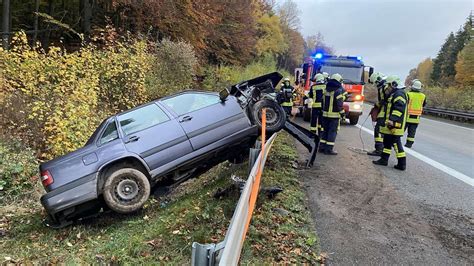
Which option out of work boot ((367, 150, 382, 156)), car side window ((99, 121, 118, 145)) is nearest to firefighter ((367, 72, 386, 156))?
work boot ((367, 150, 382, 156))

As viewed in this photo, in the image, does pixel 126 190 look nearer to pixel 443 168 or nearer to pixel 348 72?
pixel 443 168

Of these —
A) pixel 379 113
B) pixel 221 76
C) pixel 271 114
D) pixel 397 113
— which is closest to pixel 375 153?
pixel 379 113

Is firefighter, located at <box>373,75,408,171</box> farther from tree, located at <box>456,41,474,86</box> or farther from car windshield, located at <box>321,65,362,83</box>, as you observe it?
tree, located at <box>456,41,474,86</box>

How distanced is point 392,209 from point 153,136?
3.51 metres

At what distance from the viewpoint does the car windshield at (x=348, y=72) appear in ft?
49.7

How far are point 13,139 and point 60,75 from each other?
1.89 metres

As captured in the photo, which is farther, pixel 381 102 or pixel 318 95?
pixel 318 95

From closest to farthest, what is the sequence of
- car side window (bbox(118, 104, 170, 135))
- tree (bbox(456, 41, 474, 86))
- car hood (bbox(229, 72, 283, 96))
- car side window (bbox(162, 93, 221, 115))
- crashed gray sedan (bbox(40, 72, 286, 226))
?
crashed gray sedan (bbox(40, 72, 286, 226)) < car side window (bbox(118, 104, 170, 135)) < car side window (bbox(162, 93, 221, 115)) < car hood (bbox(229, 72, 283, 96)) < tree (bbox(456, 41, 474, 86))

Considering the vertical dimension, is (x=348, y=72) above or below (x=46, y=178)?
above

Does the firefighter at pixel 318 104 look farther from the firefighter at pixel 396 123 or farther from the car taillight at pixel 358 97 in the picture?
the car taillight at pixel 358 97

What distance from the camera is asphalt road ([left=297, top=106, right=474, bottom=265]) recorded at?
4.01m

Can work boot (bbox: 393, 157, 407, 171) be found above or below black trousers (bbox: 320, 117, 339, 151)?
below

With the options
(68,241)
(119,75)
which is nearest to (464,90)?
(119,75)

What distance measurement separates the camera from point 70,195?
5273 millimetres
